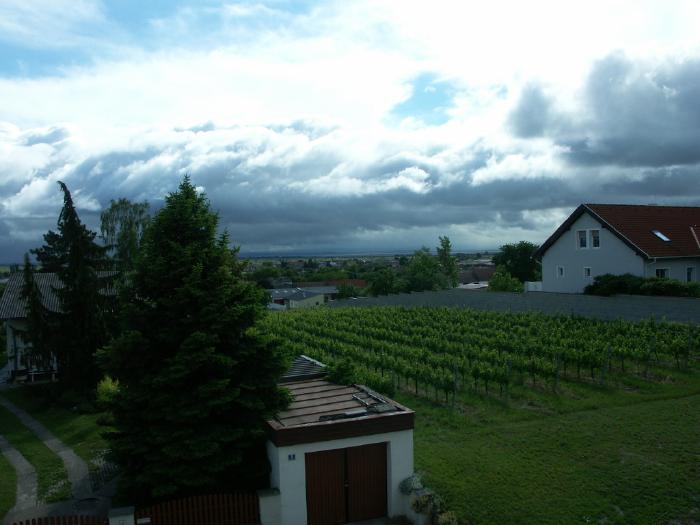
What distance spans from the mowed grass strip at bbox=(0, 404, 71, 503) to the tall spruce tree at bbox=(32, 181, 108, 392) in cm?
321

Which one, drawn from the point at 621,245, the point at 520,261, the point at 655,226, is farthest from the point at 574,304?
the point at 520,261

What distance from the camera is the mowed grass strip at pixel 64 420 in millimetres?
19844

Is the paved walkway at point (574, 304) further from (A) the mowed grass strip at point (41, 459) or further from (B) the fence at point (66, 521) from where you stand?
(B) the fence at point (66, 521)

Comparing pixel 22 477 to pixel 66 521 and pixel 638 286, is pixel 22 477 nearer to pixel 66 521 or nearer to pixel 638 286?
pixel 66 521

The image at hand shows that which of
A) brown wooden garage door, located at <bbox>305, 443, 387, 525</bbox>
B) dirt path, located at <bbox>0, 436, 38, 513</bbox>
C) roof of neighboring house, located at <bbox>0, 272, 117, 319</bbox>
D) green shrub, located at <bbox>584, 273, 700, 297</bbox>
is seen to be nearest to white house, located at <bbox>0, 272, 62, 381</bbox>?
roof of neighboring house, located at <bbox>0, 272, 117, 319</bbox>

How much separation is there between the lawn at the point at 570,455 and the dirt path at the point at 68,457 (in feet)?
30.2

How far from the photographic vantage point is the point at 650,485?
518 inches

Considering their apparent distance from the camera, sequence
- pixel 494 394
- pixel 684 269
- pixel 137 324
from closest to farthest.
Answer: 1. pixel 137 324
2. pixel 494 394
3. pixel 684 269

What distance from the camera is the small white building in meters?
13.0

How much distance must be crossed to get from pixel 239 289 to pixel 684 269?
37.2m

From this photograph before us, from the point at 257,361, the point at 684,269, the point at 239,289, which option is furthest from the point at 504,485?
the point at 684,269

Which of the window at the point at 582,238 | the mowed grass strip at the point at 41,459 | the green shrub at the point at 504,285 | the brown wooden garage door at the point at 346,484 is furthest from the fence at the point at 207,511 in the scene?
the green shrub at the point at 504,285

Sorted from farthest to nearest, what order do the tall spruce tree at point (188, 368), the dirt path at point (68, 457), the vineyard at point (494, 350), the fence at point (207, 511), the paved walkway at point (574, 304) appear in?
the paved walkway at point (574, 304), the vineyard at point (494, 350), the dirt path at point (68, 457), the tall spruce tree at point (188, 368), the fence at point (207, 511)

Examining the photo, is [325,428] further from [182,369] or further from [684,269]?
[684,269]
